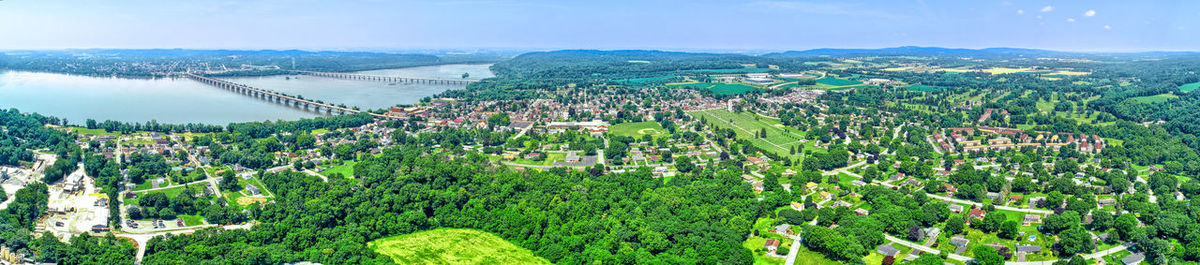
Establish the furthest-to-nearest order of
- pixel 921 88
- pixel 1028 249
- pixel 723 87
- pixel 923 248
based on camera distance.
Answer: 1. pixel 723 87
2. pixel 921 88
3. pixel 923 248
4. pixel 1028 249

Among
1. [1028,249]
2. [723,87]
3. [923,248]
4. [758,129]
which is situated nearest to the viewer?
[1028,249]

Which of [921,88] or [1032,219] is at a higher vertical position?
[921,88]

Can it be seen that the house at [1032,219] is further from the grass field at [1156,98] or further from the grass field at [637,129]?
the grass field at [1156,98]

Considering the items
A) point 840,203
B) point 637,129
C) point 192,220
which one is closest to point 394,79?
point 637,129

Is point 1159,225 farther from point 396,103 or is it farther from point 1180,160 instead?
point 396,103

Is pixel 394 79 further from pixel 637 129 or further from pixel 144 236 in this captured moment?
pixel 144 236

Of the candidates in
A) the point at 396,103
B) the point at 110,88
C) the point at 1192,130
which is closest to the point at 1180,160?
the point at 1192,130

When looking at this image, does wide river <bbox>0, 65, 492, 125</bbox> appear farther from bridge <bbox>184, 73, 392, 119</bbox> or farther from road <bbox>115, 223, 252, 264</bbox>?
road <bbox>115, 223, 252, 264</bbox>

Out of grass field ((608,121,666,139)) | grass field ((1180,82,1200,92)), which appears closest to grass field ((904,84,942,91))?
grass field ((1180,82,1200,92))
